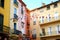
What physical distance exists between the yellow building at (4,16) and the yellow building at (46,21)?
1162 cm

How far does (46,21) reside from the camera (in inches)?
1305

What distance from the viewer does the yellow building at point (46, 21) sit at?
30922 millimetres

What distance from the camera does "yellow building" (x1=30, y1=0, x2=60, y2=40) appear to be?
30922 millimetres

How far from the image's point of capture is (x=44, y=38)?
1271 inches

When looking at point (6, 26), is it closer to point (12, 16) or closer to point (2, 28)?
point (2, 28)

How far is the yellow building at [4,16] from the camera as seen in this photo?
68.1ft

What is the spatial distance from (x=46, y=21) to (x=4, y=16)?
13.3 metres

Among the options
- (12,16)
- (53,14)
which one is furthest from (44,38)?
(12,16)

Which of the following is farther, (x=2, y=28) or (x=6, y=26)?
(x=6, y=26)

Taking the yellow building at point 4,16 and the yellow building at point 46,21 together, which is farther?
the yellow building at point 46,21

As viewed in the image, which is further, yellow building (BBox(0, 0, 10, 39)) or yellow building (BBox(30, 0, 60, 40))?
yellow building (BBox(30, 0, 60, 40))

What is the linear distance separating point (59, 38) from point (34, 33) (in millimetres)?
7345

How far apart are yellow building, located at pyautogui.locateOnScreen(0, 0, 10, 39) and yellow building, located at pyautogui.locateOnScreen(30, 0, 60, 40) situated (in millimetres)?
11620

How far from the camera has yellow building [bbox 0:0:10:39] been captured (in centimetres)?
2076
